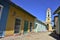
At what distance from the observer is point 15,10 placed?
9.45m

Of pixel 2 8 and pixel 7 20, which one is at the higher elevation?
pixel 2 8

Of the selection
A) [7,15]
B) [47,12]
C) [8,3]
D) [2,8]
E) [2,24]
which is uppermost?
[47,12]

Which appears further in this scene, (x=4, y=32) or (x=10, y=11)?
(x=10, y=11)

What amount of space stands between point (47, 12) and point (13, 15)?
2935 cm

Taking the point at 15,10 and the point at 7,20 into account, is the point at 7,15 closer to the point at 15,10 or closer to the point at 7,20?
the point at 7,20

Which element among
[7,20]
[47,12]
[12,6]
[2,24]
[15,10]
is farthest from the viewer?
[47,12]

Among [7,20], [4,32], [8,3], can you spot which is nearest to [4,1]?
[8,3]

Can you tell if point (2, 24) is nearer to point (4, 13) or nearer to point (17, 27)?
point (4, 13)

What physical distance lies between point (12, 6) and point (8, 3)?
0.74 meters

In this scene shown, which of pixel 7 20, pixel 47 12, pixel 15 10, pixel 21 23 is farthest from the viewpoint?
pixel 47 12

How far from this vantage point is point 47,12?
36812mm

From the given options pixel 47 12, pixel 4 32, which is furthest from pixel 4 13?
pixel 47 12

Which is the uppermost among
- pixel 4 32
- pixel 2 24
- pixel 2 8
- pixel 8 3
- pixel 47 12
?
pixel 47 12

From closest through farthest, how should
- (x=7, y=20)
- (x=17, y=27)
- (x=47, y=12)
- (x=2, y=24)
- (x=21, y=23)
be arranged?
(x=2, y=24) < (x=7, y=20) < (x=17, y=27) < (x=21, y=23) < (x=47, y=12)
